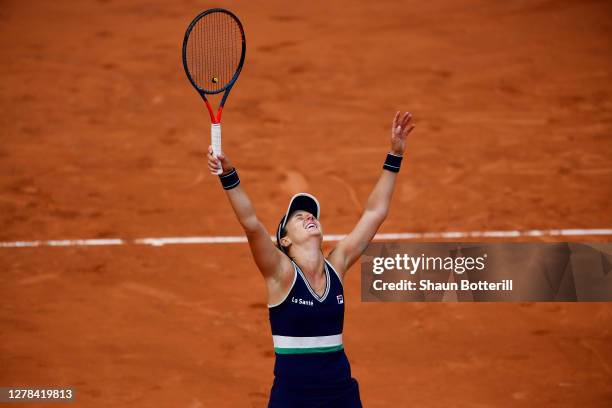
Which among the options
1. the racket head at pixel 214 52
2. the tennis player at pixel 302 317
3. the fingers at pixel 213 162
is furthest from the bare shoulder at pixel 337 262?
the racket head at pixel 214 52

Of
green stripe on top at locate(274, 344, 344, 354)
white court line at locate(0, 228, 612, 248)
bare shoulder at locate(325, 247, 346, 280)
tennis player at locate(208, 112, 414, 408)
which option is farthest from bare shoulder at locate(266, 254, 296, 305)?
white court line at locate(0, 228, 612, 248)

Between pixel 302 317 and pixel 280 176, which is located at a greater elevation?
pixel 280 176

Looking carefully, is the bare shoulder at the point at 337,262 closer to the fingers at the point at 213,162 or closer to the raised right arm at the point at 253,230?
the raised right arm at the point at 253,230

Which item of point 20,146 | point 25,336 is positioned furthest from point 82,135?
point 25,336

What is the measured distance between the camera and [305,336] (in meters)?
6.43

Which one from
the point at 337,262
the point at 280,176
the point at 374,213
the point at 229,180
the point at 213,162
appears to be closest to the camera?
the point at 213,162

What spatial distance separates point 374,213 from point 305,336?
44.2 inches

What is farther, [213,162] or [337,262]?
[337,262]

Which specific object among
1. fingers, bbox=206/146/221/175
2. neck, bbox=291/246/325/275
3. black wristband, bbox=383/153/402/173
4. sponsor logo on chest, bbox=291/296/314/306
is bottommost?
sponsor logo on chest, bbox=291/296/314/306

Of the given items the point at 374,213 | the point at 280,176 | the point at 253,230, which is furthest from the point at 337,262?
the point at 280,176

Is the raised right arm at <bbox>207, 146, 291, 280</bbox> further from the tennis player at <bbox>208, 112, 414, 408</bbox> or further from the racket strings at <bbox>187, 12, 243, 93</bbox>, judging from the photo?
the racket strings at <bbox>187, 12, 243, 93</bbox>

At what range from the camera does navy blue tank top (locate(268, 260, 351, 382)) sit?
6.41 metres

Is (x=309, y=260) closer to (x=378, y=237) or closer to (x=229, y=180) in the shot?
(x=229, y=180)

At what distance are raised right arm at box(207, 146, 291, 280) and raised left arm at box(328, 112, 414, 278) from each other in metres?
0.63
